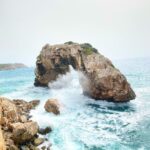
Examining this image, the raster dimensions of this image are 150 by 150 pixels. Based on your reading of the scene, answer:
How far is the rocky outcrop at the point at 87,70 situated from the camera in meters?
42.1

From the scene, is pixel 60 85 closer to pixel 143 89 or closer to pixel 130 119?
pixel 143 89

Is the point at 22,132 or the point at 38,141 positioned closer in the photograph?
Answer: the point at 22,132

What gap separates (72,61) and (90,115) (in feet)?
59.4

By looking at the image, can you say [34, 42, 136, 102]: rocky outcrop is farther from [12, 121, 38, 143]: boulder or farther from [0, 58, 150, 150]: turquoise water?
[12, 121, 38, 143]: boulder

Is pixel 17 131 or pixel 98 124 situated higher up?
pixel 17 131

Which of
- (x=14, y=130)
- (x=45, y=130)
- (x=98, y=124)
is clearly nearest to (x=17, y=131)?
(x=14, y=130)

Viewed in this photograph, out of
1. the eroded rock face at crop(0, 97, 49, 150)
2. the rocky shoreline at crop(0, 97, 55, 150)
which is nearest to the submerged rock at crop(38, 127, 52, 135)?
the rocky shoreline at crop(0, 97, 55, 150)

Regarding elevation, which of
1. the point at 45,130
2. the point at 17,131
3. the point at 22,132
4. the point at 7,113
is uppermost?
the point at 7,113

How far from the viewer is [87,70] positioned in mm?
A: 45219

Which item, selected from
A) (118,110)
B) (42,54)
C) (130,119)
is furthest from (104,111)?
(42,54)

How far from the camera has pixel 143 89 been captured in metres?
55.2

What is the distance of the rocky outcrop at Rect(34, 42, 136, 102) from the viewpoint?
42094 millimetres

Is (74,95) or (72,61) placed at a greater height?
(72,61)

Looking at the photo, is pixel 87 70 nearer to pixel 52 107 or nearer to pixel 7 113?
pixel 52 107
